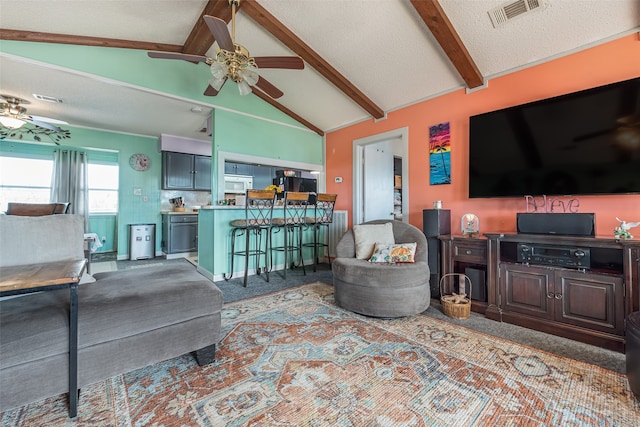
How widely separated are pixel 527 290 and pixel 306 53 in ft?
11.6

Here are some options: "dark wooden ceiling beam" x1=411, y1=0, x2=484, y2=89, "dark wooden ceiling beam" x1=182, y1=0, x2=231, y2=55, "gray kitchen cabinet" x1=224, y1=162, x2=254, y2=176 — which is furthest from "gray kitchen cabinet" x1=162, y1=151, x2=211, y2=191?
"dark wooden ceiling beam" x1=411, y1=0, x2=484, y2=89

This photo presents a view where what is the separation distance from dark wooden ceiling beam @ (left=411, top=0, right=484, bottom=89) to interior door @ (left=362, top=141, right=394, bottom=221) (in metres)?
1.96

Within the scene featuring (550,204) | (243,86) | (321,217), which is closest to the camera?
(550,204)

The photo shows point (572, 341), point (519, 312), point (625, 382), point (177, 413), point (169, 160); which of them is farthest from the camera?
point (169, 160)

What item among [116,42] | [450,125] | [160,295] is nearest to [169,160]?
[116,42]

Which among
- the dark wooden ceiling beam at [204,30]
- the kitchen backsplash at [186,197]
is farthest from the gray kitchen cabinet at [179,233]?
the dark wooden ceiling beam at [204,30]

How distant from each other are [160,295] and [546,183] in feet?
10.9

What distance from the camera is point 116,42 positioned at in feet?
10.4

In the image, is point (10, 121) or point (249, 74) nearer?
point (249, 74)

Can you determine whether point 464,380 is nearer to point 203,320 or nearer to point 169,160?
point 203,320

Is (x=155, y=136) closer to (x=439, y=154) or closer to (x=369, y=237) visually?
(x=369, y=237)

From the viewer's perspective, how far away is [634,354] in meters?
1.35

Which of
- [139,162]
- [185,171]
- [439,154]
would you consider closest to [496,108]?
[439,154]

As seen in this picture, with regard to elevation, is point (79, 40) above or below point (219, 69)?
above
